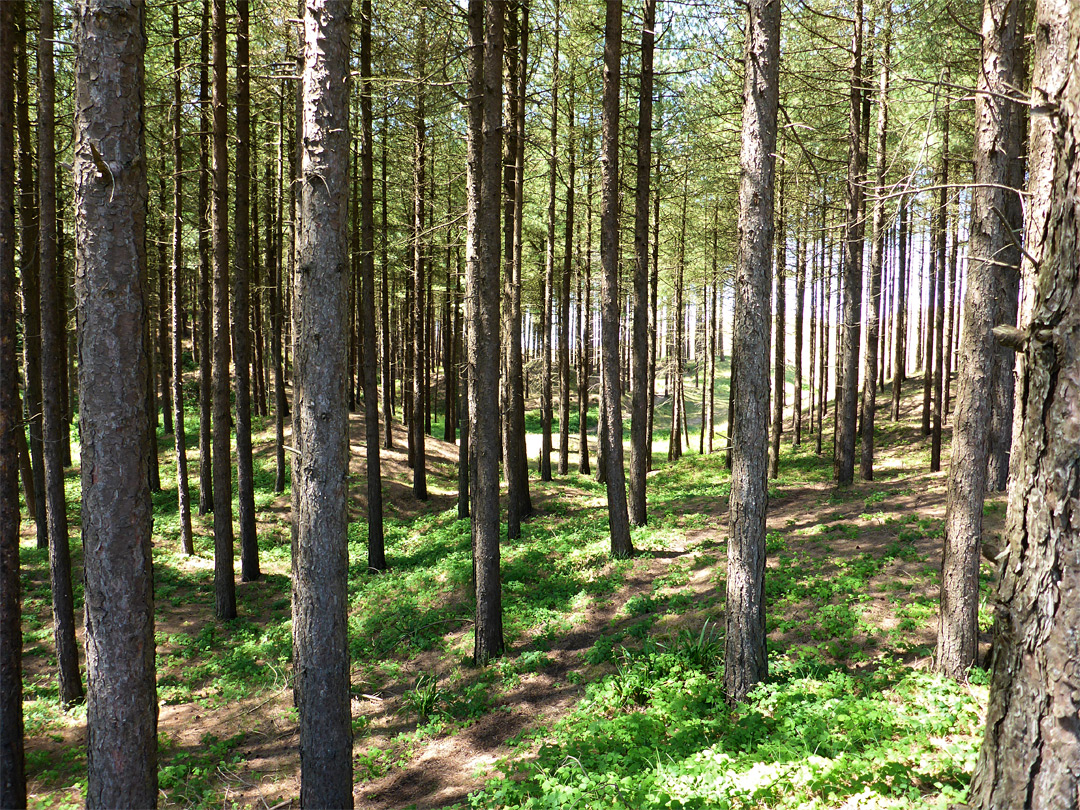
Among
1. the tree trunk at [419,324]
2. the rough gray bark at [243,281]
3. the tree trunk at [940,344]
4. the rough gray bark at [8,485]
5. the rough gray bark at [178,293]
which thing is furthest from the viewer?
the tree trunk at [419,324]

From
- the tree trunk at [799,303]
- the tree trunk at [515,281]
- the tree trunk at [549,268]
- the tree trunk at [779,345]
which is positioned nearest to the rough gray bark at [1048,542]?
the tree trunk at [515,281]

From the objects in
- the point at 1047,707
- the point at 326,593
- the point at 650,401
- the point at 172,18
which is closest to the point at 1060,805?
the point at 1047,707

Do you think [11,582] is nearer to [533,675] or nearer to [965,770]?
[533,675]

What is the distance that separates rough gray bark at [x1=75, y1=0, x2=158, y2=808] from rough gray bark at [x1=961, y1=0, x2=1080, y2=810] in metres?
5.66

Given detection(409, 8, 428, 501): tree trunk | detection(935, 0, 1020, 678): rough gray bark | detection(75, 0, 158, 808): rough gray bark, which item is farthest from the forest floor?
detection(409, 8, 428, 501): tree trunk

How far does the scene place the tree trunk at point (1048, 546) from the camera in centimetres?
280

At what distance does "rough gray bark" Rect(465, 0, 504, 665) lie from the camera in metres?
8.97

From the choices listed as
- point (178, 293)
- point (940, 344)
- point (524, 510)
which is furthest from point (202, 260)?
point (940, 344)

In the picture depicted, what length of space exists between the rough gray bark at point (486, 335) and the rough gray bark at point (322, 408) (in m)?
3.67

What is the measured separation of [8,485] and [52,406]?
242cm

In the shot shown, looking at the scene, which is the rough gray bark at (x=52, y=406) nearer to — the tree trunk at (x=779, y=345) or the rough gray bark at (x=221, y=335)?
the rough gray bark at (x=221, y=335)

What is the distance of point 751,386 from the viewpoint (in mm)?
6391

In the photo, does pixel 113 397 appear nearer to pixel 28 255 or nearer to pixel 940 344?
pixel 28 255

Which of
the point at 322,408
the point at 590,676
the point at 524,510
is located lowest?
the point at 590,676
